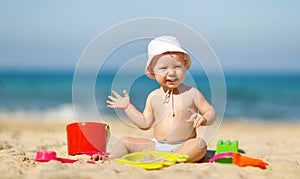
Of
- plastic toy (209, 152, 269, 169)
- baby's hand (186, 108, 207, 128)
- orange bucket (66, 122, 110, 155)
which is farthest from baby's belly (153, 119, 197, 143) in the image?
orange bucket (66, 122, 110, 155)

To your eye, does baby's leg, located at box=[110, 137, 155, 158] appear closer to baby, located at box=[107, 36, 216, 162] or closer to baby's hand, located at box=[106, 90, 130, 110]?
baby, located at box=[107, 36, 216, 162]

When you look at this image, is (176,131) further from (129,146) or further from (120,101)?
(120,101)

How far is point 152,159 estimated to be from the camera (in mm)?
3629

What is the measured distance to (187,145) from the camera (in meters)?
3.70

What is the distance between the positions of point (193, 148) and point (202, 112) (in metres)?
0.35

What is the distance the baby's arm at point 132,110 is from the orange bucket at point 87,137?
1.25 feet

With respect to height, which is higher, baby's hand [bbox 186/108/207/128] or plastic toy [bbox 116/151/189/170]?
baby's hand [bbox 186/108/207/128]

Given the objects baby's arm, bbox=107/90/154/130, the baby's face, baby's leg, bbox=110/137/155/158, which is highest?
the baby's face

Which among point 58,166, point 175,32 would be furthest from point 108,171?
point 175,32

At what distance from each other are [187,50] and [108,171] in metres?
1.26

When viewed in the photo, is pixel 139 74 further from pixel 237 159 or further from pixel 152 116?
pixel 237 159

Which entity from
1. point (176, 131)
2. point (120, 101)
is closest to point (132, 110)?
point (120, 101)

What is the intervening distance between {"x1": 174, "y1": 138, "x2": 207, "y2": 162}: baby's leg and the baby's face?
0.52 metres

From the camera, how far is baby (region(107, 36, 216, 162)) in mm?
3760
